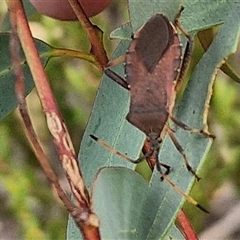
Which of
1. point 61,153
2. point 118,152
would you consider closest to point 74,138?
point 118,152

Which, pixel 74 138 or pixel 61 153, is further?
pixel 74 138

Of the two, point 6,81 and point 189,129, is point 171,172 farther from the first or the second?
point 6,81

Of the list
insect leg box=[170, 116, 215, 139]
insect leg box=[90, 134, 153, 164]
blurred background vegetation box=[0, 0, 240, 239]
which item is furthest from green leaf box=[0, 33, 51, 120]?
blurred background vegetation box=[0, 0, 240, 239]

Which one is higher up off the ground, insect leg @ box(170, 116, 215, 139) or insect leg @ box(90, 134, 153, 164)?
insect leg @ box(170, 116, 215, 139)

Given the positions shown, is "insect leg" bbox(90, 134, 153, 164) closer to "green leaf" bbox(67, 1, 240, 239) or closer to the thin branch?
"green leaf" bbox(67, 1, 240, 239)

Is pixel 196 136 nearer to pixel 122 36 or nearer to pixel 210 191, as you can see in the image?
pixel 122 36
